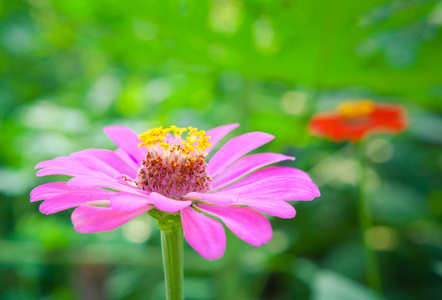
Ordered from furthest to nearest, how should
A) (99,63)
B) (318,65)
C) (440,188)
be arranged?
(99,63) → (440,188) → (318,65)

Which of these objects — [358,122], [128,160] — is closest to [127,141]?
[128,160]

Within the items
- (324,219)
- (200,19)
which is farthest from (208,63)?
(324,219)

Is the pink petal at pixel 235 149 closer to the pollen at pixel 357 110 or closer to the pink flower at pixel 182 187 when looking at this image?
the pink flower at pixel 182 187

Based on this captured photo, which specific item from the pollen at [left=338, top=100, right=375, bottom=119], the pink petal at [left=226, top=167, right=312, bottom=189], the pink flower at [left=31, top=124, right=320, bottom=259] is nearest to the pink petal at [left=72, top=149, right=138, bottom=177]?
the pink flower at [left=31, top=124, right=320, bottom=259]

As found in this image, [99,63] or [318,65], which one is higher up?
[99,63]

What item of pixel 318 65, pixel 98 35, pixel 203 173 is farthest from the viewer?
pixel 98 35

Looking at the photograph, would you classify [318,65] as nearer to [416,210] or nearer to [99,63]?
[416,210]
